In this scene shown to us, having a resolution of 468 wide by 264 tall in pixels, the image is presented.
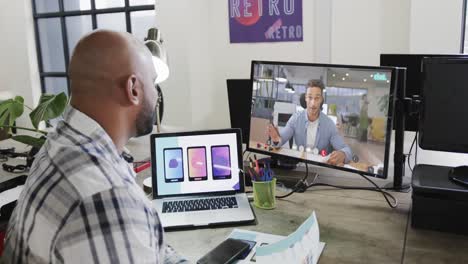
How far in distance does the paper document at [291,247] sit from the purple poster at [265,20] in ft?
7.09

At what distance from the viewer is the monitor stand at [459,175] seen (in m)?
1.29

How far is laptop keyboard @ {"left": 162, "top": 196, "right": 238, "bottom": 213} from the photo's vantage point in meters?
1.46

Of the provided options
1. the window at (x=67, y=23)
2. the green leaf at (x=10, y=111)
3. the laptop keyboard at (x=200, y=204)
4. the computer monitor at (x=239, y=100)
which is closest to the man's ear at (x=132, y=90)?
the laptop keyboard at (x=200, y=204)

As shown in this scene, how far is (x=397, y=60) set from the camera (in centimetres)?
174

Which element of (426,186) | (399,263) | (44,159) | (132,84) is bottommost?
(399,263)

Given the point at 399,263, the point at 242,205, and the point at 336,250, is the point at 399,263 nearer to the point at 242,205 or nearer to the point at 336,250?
the point at 336,250

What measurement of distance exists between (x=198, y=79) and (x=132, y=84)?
253 cm

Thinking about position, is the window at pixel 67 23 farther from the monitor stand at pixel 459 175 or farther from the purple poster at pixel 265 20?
the monitor stand at pixel 459 175

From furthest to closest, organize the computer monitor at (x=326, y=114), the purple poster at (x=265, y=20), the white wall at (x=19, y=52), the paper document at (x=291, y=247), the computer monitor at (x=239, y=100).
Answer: the white wall at (x=19, y=52), the purple poster at (x=265, y=20), the computer monitor at (x=239, y=100), the computer monitor at (x=326, y=114), the paper document at (x=291, y=247)

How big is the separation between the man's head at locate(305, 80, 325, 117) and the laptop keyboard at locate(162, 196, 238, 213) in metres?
0.41

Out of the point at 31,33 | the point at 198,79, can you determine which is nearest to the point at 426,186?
the point at 198,79

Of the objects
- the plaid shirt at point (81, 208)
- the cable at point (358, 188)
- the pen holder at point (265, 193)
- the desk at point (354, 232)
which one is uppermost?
the plaid shirt at point (81, 208)

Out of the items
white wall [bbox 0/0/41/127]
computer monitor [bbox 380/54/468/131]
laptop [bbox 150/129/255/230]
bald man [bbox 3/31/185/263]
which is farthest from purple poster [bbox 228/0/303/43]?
bald man [bbox 3/31/185/263]

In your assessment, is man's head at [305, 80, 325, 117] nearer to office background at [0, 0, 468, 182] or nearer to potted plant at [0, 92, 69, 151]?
potted plant at [0, 92, 69, 151]
